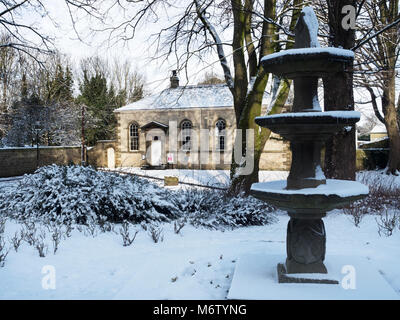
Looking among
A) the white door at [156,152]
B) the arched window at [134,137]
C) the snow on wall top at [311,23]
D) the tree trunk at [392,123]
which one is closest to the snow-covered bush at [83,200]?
the snow on wall top at [311,23]

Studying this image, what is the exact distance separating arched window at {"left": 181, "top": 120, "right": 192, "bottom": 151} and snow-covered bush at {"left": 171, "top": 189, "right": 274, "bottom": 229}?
55.9ft

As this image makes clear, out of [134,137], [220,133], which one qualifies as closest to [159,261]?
[220,133]

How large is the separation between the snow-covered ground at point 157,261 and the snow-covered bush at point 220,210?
0.42m

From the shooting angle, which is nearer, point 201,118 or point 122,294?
point 122,294

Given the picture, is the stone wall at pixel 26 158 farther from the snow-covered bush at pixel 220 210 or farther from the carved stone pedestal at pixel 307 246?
the carved stone pedestal at pixel 307 246

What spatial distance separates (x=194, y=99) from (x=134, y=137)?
20.4 ft

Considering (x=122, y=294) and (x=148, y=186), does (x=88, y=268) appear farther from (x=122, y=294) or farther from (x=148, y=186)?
(x=148, y=186)

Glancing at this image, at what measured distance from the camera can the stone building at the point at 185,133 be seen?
2525 cm

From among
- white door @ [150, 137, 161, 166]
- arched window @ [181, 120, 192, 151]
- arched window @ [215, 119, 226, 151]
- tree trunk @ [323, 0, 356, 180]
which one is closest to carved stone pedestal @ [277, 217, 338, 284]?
tree trunk @ [323, 0, 356, 180]

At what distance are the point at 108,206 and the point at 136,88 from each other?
35.9 meters

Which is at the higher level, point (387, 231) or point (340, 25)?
point (340, 25)

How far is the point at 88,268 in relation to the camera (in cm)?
525

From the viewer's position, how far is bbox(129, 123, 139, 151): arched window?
28.1 m
